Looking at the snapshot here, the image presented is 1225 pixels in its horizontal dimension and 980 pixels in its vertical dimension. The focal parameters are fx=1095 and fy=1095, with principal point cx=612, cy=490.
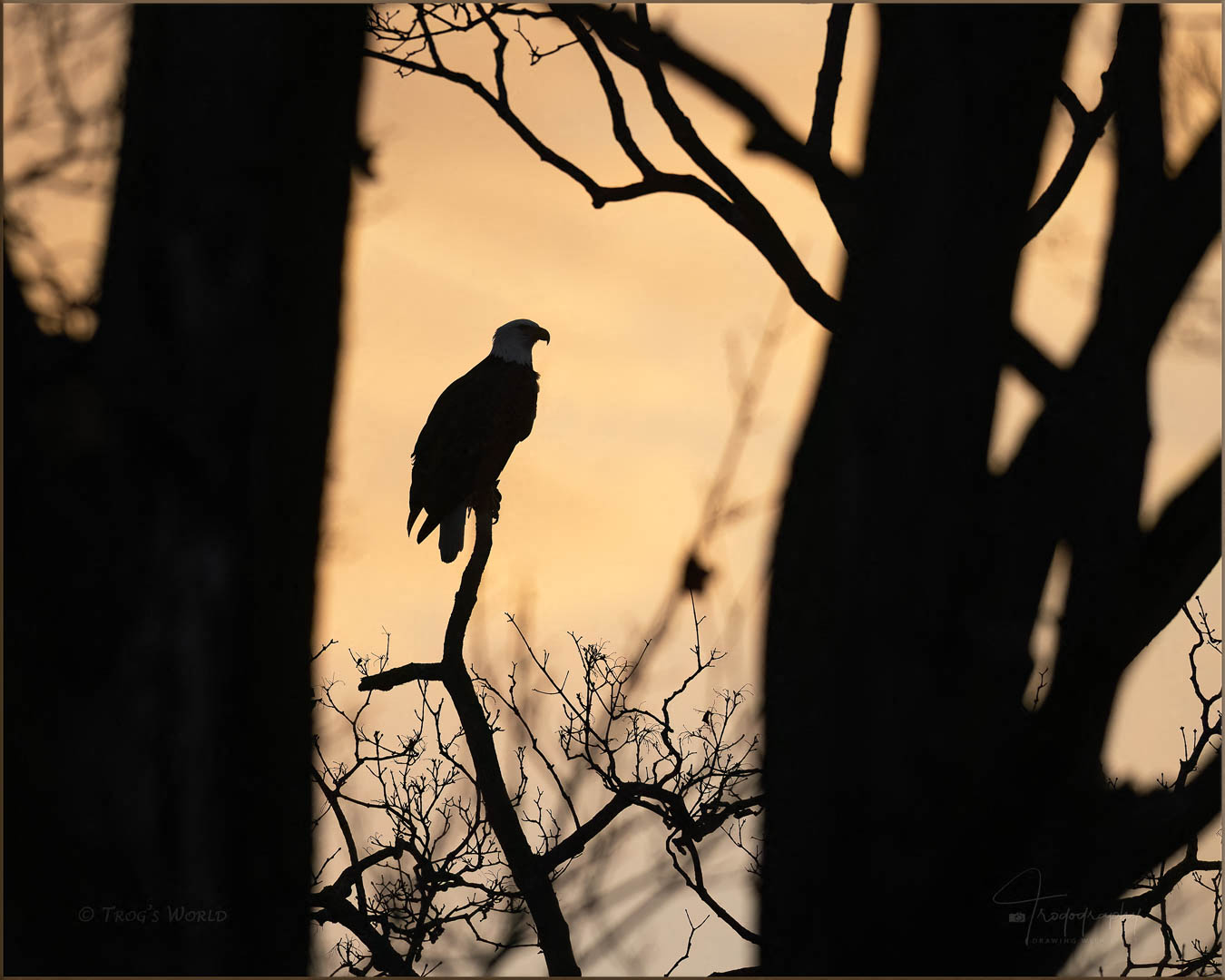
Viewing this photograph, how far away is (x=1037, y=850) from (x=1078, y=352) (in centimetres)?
112

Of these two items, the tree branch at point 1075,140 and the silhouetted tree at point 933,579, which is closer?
the silhouetted tree at point 933,579

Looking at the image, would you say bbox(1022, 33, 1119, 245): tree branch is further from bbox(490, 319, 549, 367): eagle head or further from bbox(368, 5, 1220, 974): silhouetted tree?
bbox(490, 319, 549, 367): eagle head

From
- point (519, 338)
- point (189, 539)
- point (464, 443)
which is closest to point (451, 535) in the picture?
point (464, 443)

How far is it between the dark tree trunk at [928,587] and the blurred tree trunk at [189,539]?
813 millimetres

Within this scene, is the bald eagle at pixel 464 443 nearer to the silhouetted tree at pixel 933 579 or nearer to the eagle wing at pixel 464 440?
the eagle wing at pixel 464 440

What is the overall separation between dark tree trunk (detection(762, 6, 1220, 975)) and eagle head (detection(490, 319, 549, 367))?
4142 mm

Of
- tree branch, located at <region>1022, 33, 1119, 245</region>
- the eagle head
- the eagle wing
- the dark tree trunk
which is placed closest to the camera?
the dark tree trunk

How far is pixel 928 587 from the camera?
1731mm

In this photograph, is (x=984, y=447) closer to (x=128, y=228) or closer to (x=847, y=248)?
(x=847, y=248)

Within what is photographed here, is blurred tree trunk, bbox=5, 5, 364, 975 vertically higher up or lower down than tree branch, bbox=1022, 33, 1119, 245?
lower down

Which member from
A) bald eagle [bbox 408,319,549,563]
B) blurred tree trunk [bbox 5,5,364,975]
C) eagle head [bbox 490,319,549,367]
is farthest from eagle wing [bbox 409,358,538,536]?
blurred tree trunk [bbox 5,5,364,975]

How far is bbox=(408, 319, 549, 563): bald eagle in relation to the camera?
5520 mm

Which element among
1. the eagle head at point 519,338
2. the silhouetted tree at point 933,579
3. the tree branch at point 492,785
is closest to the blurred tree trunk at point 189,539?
the silhouetted tree at point 933,579

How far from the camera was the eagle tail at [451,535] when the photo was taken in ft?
18.6
